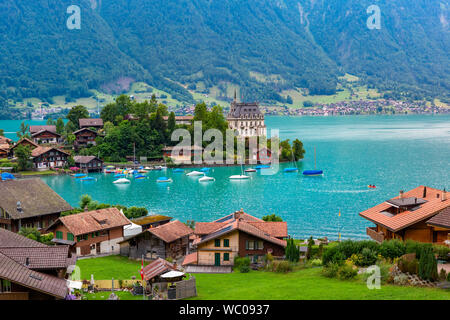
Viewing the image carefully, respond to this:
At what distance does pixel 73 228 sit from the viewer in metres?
36.5

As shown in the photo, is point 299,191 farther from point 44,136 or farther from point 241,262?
point 44,136

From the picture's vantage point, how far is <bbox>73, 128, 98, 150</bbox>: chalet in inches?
4384

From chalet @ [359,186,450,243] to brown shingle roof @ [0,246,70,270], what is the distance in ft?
58.0

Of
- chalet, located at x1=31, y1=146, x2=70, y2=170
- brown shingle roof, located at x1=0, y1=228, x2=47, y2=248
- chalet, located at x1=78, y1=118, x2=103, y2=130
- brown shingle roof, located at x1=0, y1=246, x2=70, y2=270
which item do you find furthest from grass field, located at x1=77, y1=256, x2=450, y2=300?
chalet, located at x1=78, y1=118, x2=103, y2=130

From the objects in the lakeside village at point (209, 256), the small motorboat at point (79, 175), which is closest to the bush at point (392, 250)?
the lakeside village at point (209, 256)

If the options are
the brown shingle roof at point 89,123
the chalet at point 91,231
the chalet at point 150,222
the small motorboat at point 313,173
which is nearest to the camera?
the chalet at point 91,231

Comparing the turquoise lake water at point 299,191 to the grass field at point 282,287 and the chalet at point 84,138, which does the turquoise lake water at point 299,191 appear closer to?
the chalet at point 84,138

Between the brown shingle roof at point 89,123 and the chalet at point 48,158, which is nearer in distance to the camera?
the chalet at point 48,158

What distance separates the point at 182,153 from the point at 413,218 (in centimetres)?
8316

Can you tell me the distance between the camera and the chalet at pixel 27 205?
3788cm

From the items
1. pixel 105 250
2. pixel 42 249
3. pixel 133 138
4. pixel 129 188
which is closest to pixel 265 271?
pixel 42 249

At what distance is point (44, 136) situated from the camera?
383ft

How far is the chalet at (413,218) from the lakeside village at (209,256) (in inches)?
2.3
